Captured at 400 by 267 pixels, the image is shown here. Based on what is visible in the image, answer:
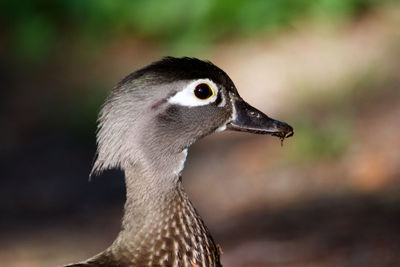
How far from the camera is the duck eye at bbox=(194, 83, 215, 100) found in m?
3.10

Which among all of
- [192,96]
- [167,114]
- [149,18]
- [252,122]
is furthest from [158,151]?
[149,18]

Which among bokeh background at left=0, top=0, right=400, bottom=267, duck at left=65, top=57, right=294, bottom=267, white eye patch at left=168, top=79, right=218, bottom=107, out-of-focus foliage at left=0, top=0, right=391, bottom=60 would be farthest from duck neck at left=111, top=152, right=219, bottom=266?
out-of-focus foliage at left=0, top=0, right=391, bottom=60

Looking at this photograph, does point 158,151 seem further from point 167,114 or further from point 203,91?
point 203,91

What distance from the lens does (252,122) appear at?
10.5 feet

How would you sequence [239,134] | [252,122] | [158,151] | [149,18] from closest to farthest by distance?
1. [158,151]
2. [252,122]
3. [239,134]
4. [149,18]

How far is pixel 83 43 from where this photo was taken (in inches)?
324

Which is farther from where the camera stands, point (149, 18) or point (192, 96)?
point (149, 18)

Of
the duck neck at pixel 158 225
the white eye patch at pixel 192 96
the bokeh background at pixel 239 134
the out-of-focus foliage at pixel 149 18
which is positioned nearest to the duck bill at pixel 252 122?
the white eye patch at pixel 192 96

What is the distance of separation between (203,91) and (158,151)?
299 millimetres

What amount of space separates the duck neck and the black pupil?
0.28 metres

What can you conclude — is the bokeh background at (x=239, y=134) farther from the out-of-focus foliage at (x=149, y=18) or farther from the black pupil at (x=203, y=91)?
the black pupil at (x=203, y=91)

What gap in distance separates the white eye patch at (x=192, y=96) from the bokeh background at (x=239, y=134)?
1.20m

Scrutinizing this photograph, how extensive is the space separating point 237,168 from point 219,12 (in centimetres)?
226

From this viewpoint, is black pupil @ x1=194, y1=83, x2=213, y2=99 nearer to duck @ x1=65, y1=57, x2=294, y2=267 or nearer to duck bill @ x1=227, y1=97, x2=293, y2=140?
duck @ x1=65, y1=57, x2=294, y2=267
